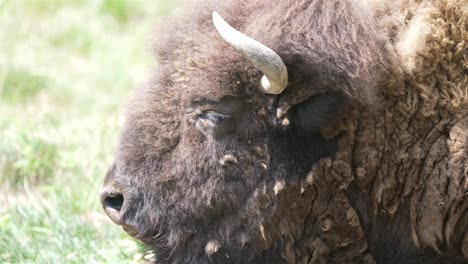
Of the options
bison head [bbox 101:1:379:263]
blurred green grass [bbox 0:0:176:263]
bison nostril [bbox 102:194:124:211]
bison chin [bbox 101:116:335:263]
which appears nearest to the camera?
bison head [bbox 101:1:379:263]

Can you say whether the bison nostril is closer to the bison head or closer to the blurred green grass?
the bison head

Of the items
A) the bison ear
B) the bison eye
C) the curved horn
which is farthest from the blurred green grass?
the bison ear

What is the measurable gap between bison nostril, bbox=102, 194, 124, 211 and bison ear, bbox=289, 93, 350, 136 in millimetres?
949

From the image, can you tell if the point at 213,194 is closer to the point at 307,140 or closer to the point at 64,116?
the point at 307,140

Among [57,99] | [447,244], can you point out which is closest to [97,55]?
[57,99]

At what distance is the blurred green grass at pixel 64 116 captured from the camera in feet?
18.1

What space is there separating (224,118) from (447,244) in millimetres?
1220

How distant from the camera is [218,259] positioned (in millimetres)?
4613

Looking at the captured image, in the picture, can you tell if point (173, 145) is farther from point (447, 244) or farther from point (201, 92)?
point (447, 244)

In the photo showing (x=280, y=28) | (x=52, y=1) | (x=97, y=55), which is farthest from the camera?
(x=52, y=1)

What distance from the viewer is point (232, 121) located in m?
4.45

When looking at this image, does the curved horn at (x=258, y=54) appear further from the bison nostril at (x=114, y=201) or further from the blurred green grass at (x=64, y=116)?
the bison nostril at (x=114, y=201)

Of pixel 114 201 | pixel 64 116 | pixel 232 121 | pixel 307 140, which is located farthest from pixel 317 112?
pixel 64 116

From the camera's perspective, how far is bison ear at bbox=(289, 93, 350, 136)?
4312mm
